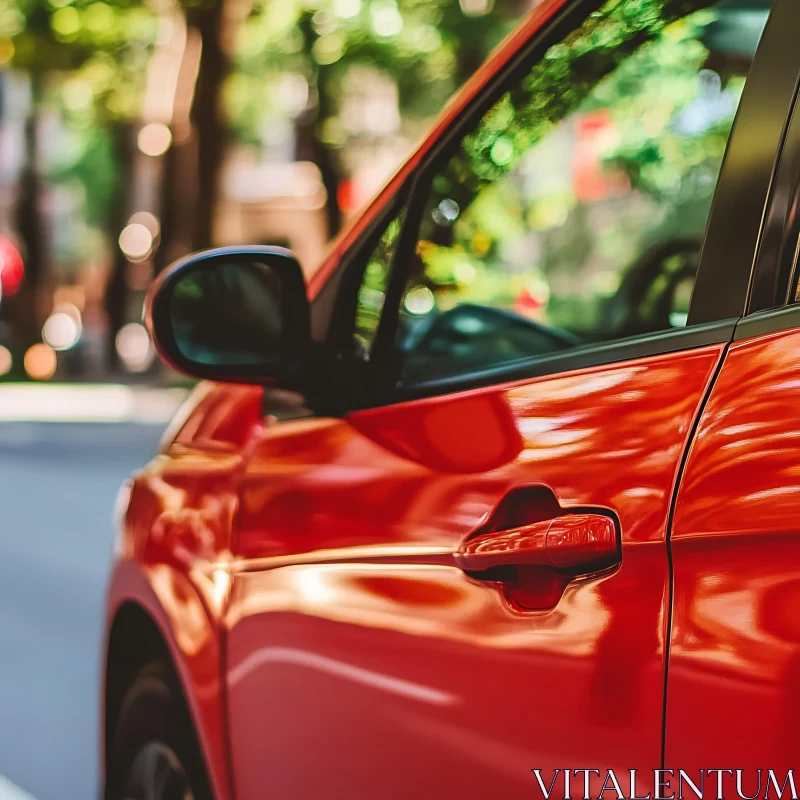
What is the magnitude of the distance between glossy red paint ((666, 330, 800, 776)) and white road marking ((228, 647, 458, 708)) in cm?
39

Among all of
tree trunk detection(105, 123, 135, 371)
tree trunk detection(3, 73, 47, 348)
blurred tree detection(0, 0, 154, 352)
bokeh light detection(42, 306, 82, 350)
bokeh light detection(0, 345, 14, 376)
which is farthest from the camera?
bokeh light detection(42, 306, 82, 350)

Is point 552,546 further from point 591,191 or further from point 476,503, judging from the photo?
point 591,191

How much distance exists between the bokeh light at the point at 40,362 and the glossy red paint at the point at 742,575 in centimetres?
2922

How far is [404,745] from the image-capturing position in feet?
5.92

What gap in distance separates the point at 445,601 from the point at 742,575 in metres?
0.48

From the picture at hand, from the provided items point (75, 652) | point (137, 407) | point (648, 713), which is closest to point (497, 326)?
point (648, 713)

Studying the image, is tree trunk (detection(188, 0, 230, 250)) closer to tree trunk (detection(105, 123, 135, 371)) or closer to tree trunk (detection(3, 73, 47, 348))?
tree trunk (detection(105, 123, 135, 371))

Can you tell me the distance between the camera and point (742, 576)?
136cm

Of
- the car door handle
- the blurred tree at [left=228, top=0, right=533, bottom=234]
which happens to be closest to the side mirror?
the car door handle

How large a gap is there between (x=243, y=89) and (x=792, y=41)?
2666 cm

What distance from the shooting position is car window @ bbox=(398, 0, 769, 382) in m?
2.17

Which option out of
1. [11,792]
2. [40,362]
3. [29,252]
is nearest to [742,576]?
[11,792]

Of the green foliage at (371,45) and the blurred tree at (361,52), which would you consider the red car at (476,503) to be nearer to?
the blurred tree at (361,52)

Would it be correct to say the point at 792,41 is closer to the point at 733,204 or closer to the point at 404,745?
the point at 733,204
